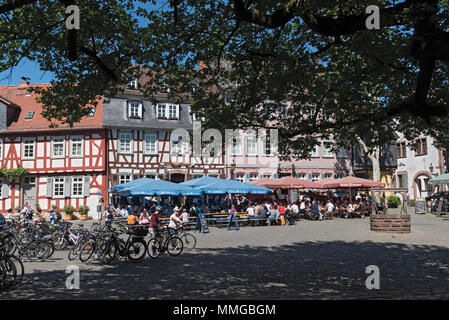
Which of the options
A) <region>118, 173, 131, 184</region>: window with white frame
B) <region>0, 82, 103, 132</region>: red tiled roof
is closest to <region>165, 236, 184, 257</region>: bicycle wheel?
<region>118, 173, 131, 184</region>: window with white frame

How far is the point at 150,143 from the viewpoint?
30.8m

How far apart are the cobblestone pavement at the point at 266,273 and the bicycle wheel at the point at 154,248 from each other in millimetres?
221

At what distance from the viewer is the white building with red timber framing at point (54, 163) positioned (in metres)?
28.9

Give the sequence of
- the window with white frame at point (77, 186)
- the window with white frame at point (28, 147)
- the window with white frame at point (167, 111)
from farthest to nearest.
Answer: the window with white frame at point (167, 111) → the window with white frame at point (28, 147) → the window with white frame at point (77, 186)

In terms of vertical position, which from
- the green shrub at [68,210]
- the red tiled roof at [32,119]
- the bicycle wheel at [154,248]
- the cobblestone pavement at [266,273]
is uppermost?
the red tiled roof at [32,119]

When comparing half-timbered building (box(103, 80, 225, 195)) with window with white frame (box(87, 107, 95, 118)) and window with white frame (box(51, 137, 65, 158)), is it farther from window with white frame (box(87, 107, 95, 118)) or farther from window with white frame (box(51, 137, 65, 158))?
window with white frame (box(51, 137, 65, 158))

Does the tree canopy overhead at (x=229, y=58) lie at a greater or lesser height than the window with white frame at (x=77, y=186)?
greater

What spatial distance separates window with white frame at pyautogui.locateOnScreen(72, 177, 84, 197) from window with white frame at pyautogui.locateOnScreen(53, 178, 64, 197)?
82cm

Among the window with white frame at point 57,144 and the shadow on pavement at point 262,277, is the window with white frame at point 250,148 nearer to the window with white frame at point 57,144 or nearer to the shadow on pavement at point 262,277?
the window with white frame at point 57,144

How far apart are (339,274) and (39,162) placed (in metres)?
26.4

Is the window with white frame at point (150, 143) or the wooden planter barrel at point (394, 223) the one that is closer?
the wooden planter barrel at point (394, 223)

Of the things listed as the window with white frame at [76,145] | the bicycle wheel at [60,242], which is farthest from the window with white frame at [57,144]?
the bicycle wheel at [60,242]

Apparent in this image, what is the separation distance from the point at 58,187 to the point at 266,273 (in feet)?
79.6

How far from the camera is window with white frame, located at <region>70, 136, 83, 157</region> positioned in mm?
29516
